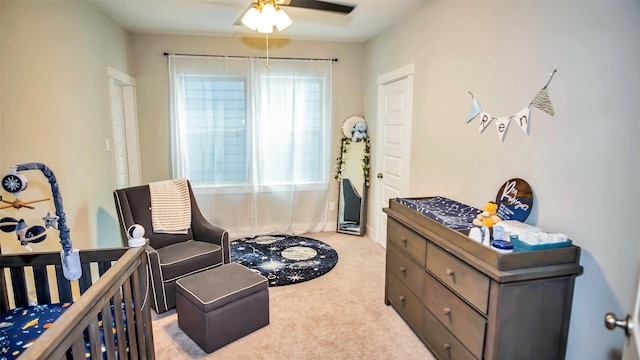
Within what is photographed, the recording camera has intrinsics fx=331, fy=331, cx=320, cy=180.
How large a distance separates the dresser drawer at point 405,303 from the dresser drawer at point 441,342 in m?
0.07

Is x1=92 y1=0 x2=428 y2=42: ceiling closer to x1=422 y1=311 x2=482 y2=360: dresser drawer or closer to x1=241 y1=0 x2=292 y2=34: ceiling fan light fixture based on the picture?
x1=241 y1=0 x2=292 y2=34: ceiling fan light fixture

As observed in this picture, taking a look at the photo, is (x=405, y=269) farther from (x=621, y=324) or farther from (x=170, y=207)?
(x=170, y=207)

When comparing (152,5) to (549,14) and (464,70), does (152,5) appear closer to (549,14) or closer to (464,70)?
(464,70)

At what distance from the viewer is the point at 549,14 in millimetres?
1718

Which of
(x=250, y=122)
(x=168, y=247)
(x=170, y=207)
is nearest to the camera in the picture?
Result: (x=168, y=247)

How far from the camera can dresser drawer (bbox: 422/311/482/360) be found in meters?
1.73

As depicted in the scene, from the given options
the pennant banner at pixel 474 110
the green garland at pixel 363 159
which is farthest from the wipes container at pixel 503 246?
the green garland at pixel 363 159

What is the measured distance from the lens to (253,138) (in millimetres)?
4148

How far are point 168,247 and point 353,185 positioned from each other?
2425mm

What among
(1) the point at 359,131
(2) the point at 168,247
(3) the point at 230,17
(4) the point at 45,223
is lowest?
(2) the point at 168,247

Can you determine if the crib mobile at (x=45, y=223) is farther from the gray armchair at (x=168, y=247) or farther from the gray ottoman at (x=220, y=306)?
the gray armchair at (x=168, y=247)

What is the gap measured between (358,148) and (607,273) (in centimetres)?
309

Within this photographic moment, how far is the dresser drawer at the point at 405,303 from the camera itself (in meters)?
2.14

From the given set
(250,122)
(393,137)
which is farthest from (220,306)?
(250,122)
